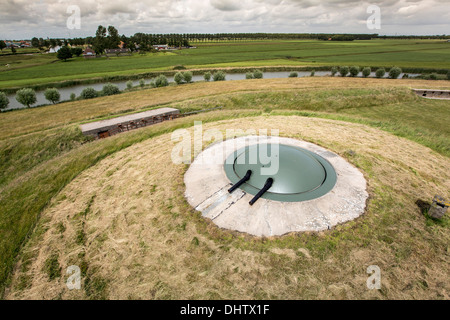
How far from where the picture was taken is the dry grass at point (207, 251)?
5797 mm

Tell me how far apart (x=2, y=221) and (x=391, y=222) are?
16.0 m

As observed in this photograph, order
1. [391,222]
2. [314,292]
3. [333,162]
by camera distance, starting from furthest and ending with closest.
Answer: [333,162], [391,222], [314,292]

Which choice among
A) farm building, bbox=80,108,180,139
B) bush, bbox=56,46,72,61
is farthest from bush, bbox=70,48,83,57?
farm building, bbox=80,108,180,139

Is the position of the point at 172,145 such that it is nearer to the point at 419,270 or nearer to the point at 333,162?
the point at 333,162

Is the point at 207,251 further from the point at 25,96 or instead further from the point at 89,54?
the point at 89,54

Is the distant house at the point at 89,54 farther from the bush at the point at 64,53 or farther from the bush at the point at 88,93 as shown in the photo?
the bush at the point at 88,93

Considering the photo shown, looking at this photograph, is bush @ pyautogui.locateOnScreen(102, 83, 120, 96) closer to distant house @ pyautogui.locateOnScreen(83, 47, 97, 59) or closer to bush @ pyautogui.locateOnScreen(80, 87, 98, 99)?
bush @ pyautogui.locateOnScreen(80, 87, 98, 99)

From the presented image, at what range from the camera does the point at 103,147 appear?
14.3 m

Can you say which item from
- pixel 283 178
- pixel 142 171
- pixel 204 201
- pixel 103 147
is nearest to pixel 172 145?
pixel 142 171

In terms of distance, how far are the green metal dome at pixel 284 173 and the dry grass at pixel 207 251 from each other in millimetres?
1824

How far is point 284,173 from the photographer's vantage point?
9188 mm

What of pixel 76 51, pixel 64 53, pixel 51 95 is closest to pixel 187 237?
pixel 51 95

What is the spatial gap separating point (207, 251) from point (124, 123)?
16.2 metres

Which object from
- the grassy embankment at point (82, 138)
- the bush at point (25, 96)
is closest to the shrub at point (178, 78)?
the grassy embankment at point (82, 138)
